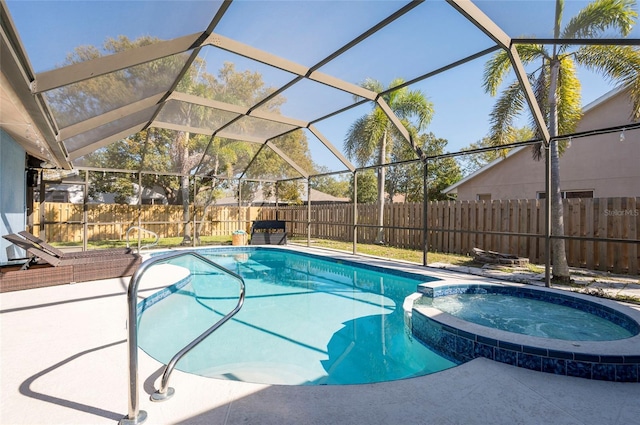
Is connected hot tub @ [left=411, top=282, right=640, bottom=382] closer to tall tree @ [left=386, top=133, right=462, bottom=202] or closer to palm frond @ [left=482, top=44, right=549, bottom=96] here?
palm frond @ [left=482, top=44, right=549, bottom=96]

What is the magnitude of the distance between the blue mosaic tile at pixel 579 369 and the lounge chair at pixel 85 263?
6.04m

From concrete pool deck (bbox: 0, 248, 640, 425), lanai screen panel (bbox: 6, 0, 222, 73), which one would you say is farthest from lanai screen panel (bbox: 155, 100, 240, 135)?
concrete pool deck (bbox: 0, 248, 640, 425)

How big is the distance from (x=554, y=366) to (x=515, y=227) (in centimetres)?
756

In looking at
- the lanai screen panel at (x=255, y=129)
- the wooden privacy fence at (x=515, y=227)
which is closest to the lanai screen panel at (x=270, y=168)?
the wooden privacy fence at (x=515, y=227)

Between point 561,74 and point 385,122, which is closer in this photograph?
point 561,74

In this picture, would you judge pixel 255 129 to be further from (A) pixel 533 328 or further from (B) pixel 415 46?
(A) pixel 533 328

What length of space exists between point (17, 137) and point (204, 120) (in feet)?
13.0

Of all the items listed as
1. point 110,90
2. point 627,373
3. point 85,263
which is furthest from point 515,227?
point 85,263

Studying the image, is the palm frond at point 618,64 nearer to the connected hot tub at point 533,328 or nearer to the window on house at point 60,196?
the connected hot tub at point 533,328

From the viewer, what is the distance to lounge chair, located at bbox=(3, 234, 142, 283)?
16.9 ft

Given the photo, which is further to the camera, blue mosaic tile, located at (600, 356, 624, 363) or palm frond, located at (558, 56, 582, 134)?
palm frond, located at (558, 56, 582, 134)

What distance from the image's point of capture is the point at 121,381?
2334mm

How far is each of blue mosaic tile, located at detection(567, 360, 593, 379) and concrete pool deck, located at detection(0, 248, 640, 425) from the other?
7cm

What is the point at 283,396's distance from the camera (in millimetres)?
2176
